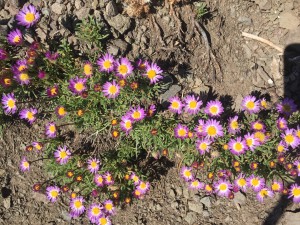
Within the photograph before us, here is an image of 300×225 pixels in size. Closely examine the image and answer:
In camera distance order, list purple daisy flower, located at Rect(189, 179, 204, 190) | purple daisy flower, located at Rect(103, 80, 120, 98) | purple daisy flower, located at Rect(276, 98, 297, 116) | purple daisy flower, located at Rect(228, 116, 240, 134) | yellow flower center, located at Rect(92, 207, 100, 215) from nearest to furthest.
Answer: purple daisy flower, located at Rect(103, 80, 120, 98)
purple daisy flower, located at Rect(228, 116, 240, 134)
purple daisy flower, located at Rect(276, 98, 297, 116)
yellow flower center, located at Rect(92, 207, 100, 215)
purple daisy flower, located at Rect(189, 179, 204, 190)

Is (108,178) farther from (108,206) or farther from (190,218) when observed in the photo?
(190,218)

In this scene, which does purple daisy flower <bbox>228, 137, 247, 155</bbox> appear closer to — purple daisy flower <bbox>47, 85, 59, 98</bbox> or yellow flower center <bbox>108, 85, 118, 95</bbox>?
yellow flower center <bbox>108, 85, 118, 95</bbox>

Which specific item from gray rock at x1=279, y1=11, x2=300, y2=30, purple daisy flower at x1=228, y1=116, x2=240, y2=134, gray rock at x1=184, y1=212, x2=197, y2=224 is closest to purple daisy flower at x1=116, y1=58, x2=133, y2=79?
purple daisy flower at x1=228, y1=116, x2=240, y2=134

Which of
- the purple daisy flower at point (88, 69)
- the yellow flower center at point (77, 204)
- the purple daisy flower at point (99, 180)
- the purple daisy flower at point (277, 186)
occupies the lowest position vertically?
the yellow flower center at point (77, 204)

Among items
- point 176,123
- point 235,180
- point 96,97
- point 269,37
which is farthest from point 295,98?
point 96,97

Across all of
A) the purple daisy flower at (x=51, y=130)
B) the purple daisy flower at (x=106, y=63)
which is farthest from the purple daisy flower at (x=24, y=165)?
the purple daisy flower at (x=106, y=63)

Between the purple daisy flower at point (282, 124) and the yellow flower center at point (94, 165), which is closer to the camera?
the purple daisy flower at point (282, 124)

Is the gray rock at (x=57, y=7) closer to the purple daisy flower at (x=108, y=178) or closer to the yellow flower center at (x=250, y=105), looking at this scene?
the purple daisy flower at (x=108, y=178)
